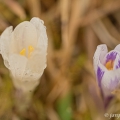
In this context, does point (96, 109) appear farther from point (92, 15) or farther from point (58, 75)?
point (92, 15)

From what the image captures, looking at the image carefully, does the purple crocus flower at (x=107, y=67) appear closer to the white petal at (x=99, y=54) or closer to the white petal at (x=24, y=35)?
the white petal at (x=99, y=54)

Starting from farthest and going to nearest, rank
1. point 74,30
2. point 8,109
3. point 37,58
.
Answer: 1. point 74,30
2. point 8,109
3. point 37,58

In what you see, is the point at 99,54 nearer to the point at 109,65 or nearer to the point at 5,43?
the point at 109,65

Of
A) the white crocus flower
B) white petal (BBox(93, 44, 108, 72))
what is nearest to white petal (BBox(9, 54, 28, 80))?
the white crocus flower

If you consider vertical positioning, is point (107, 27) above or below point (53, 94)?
above

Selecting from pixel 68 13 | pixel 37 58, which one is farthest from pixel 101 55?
pixel 68 13

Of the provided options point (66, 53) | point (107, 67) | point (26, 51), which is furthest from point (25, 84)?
point (66, 53)

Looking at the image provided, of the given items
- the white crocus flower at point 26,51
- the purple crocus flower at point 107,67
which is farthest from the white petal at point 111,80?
the white crocus flower at point 26,51
